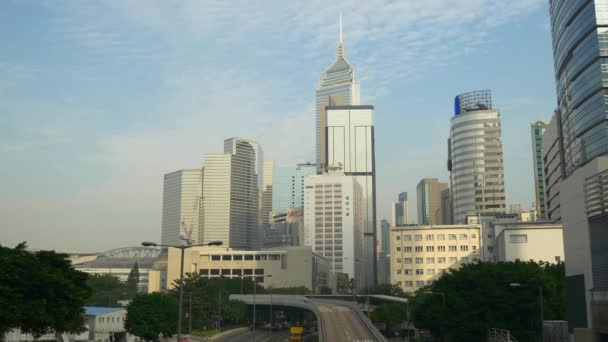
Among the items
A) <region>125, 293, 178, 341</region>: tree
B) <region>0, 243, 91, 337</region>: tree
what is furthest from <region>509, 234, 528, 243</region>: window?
<region>0, 243, 91, 337</region>: tree

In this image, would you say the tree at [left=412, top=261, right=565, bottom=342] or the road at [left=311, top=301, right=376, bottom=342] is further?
the road at [left=311, top=301, right=376, bottom=342]

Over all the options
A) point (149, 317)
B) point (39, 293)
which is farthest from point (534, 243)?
point (39, 293)

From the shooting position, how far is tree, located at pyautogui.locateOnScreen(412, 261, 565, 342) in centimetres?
6994

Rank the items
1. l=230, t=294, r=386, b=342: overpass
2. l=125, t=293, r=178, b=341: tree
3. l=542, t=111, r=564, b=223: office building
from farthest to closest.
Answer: l=542, t=111, r=564, b=223: office building → l=125, t=293, r=178, b=341: tree → l=230, t=294, r=386, b=342: overpass

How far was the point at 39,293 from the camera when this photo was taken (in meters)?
57.4

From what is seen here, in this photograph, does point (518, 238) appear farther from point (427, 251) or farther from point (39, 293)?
point (39, 293)

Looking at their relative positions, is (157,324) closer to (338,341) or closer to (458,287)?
(338,341)

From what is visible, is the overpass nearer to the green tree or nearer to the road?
the road

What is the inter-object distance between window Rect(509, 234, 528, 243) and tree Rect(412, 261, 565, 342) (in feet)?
177

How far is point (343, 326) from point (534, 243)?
2277 inches

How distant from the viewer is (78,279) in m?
62.8

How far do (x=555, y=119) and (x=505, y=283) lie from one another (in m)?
109

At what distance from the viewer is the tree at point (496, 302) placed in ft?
229

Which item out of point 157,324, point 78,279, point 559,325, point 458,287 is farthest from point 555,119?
point 78,279
